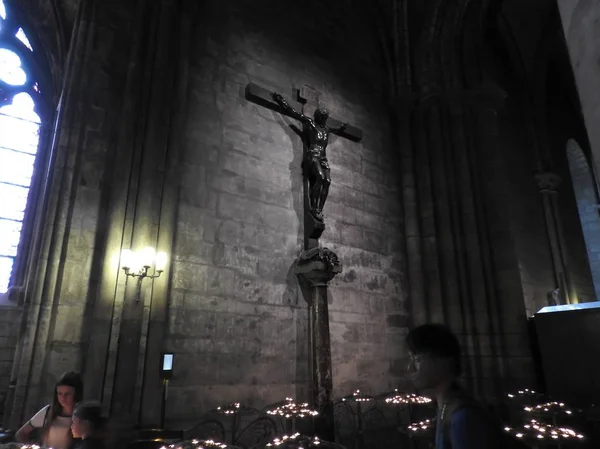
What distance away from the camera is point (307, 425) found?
561 centimetres

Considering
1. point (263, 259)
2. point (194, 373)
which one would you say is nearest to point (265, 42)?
point (263, 259)

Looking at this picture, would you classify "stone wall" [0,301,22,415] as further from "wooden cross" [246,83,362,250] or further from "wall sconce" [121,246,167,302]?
"wooden cross" [246,83,362,250]

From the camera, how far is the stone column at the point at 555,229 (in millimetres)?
10195

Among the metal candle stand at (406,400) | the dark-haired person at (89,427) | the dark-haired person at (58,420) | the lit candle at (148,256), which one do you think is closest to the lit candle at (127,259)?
the lit candle at (148,256)

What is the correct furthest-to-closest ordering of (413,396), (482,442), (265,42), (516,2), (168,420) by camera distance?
1. (516,2)
2. (265,42)
3. (413,396)
4. (168,420)
5. (482,442)

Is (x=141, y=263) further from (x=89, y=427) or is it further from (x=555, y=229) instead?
(x=555, y=229)

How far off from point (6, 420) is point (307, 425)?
3344 millimetres

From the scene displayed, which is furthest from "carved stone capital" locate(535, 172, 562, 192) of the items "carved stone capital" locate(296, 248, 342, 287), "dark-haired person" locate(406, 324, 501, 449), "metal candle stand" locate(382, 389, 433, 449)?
"dark-haired person" locate(406, 324, 501, 449)

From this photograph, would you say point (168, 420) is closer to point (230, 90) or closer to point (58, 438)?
point (58, 438)

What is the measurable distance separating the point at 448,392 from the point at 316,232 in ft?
16.9

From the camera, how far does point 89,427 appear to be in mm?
2182

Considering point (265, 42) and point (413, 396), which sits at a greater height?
point (265, 42)

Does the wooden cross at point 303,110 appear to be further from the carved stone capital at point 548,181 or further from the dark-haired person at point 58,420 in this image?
the carved stone capital at point 548,181

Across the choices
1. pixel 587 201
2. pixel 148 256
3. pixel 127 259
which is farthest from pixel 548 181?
pixel 127 259
